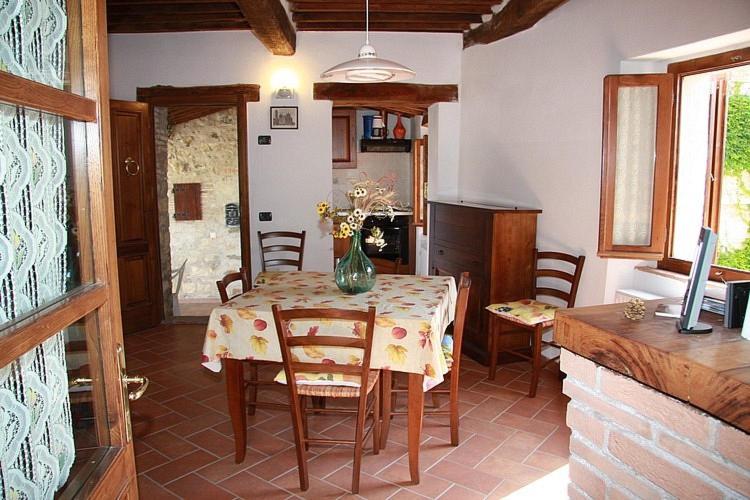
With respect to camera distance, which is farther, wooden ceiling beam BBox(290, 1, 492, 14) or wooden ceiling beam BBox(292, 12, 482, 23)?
wooden ceiling beam BBox(292, 12, 482, 23)

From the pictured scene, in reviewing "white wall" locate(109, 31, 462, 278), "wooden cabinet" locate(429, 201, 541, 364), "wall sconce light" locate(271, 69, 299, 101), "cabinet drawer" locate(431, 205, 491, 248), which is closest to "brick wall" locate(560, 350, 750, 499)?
"wooden cabinet" locate(429, 201, 541, 364)

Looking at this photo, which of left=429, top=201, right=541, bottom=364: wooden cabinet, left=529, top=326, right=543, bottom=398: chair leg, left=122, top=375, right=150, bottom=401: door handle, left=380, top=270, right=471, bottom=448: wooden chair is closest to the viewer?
left=122, top=375, right=150, bottom=401: door handle

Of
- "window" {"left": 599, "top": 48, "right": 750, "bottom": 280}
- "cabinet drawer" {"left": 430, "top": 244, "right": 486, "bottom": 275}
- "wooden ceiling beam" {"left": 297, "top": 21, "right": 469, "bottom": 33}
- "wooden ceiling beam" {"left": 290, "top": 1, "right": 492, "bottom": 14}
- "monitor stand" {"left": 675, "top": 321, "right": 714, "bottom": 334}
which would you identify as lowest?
"cabinet drawer" {"left": 430, "top": 244, "right": 486, "bottom": 275}

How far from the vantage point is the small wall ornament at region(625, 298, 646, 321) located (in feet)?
4.92

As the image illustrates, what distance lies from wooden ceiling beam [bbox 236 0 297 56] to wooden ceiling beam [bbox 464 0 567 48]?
5.35 feet

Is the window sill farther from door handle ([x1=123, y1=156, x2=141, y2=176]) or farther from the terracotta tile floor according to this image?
door handle ([x1=123, y1=156, x2=141, y2=176])

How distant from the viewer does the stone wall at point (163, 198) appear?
5.51 m

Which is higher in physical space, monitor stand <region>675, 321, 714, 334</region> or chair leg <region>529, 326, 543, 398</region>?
monitor stand <region>675, 321, 714, 334</region>

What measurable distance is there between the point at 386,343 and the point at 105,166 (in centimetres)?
169

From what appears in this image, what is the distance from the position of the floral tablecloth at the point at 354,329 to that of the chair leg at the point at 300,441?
223 mm

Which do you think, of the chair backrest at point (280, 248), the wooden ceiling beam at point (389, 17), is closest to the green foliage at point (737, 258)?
the wooden ceiling beam at point (389, 17)

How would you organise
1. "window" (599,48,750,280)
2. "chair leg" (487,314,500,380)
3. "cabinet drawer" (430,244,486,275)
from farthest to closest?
"cabinet drawer" (430,244,486,275), "chair leg" (487,314,500,380), "window" (599,48,750,280)

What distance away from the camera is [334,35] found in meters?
5.38

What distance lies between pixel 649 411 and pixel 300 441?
174 centimetres
